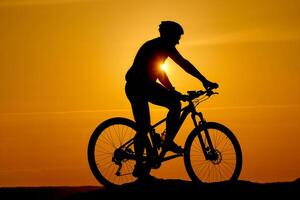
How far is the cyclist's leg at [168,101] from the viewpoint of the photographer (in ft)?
28.6

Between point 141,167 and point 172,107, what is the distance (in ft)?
4.15

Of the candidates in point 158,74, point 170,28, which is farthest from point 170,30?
point 158,74

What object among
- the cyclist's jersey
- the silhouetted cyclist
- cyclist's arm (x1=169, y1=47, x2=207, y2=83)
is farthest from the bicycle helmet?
cyclist's arm (x1=169, y1=47, x2=207, y2=83)

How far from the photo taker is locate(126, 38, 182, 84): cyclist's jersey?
870 cm

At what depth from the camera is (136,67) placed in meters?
8.78

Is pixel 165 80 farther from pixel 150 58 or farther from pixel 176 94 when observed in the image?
pixel 150 58

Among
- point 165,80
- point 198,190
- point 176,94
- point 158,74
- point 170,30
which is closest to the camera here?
point 198,190

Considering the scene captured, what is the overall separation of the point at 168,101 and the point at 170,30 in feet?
4.04

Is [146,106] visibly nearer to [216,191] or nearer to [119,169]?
[119,169]

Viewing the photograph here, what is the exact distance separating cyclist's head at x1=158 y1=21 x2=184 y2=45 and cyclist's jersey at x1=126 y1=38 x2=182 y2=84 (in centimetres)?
11

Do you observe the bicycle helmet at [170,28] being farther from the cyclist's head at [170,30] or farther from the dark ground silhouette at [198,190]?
the dark ground silhouette at [198,190]

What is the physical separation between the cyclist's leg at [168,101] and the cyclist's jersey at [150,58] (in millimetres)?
199

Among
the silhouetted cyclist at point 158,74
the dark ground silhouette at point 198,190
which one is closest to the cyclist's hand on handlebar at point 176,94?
the silhouetted cyclist at point 158,74

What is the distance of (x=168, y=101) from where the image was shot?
8758 mm
